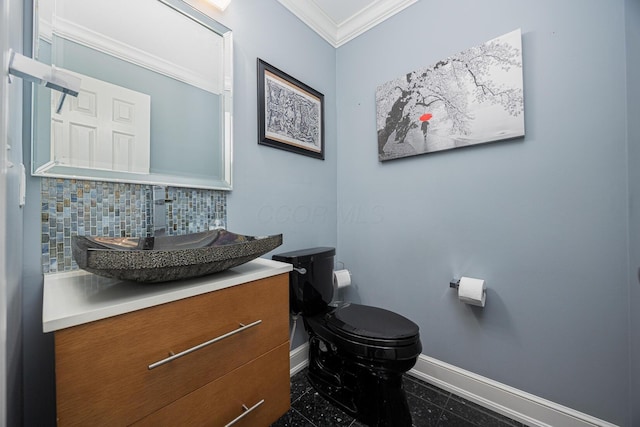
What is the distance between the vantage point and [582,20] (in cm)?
99

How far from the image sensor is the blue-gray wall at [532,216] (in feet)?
3.12

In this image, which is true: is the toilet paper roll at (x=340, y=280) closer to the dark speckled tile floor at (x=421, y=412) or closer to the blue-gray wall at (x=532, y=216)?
the blue-gray wall at (x=532, y=216)

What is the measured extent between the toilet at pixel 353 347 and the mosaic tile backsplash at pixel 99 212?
504mm

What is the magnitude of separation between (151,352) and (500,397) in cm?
152

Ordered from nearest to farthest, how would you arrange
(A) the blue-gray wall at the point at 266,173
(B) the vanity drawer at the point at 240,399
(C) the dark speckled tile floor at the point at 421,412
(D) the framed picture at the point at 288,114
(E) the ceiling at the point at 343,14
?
1. (B) the vanity drawer at the point at 240,399
2. (A) the blue-gray wall at the point at 266,173
3. (C) the dark speckled tile floor at the point at 421,412
4. (D) the framed picture at the point at 288,114
5. (E) the ceiling at the point at 343,14

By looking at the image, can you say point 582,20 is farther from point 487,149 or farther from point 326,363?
point 326,363

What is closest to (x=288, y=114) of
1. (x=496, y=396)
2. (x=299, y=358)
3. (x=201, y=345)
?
(x=201, y=345)

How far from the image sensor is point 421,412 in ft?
3.80

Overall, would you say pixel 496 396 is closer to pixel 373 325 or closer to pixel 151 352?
pixel 373 325

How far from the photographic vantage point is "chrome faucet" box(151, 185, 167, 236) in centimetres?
96

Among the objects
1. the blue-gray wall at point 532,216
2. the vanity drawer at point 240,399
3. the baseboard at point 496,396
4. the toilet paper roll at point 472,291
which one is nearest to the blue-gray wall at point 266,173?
the blue-gray wall at point 532,216

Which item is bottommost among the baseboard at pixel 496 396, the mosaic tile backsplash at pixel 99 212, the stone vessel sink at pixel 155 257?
the baseboard at pixel 496 396

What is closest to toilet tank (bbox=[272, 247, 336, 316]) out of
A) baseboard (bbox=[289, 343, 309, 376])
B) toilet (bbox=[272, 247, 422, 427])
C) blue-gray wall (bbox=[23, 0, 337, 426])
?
toilet (bbox=[272, 247, 422, 427])

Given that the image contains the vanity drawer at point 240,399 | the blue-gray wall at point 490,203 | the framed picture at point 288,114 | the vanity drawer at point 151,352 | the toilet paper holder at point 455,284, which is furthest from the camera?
the framed picture at point 288,114
